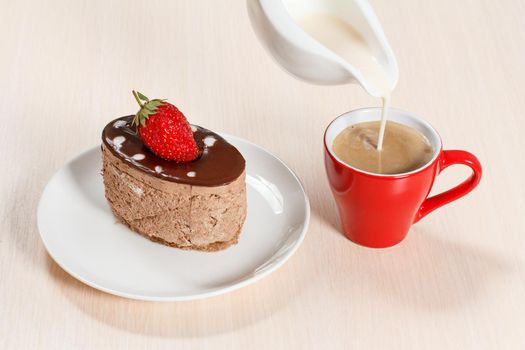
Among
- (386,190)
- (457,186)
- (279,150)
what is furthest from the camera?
(279,150)

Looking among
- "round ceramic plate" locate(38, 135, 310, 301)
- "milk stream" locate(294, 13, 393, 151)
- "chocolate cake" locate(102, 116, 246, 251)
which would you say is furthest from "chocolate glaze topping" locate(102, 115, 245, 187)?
"milk stream" locate(294, 13, 393, 151)

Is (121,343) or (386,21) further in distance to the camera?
(386,21)

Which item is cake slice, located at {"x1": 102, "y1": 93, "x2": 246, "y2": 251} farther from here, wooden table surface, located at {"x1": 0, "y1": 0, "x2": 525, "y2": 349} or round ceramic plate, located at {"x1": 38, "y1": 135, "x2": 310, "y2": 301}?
wooden table surface, located at {"x1": 0, "y1": 0, "x2": 525, "y2": 349}

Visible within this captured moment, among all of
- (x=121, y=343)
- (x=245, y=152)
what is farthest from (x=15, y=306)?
(x=245, y=152)

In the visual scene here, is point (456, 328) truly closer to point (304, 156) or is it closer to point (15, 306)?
point (304, 156)

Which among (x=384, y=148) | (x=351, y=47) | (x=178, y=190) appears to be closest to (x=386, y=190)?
(x=384, y=148)

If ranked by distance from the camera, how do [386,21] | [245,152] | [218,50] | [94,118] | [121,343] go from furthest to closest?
[386,21], [218,50], [94,118], [245,152], [121,343]

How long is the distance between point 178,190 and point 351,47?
42 centimetres

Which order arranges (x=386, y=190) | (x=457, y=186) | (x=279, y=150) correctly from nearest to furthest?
(x=386, y=190) → (x=457, y=186) → (x=279, y=150)

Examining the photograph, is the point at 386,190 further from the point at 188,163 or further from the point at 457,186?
the point at 188,163

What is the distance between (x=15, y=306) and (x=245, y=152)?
595 millimetres

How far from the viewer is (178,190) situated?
58.7 inches

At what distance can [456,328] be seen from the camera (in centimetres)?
143

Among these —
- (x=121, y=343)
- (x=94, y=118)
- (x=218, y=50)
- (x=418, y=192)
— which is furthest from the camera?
(x=218, y=50)
